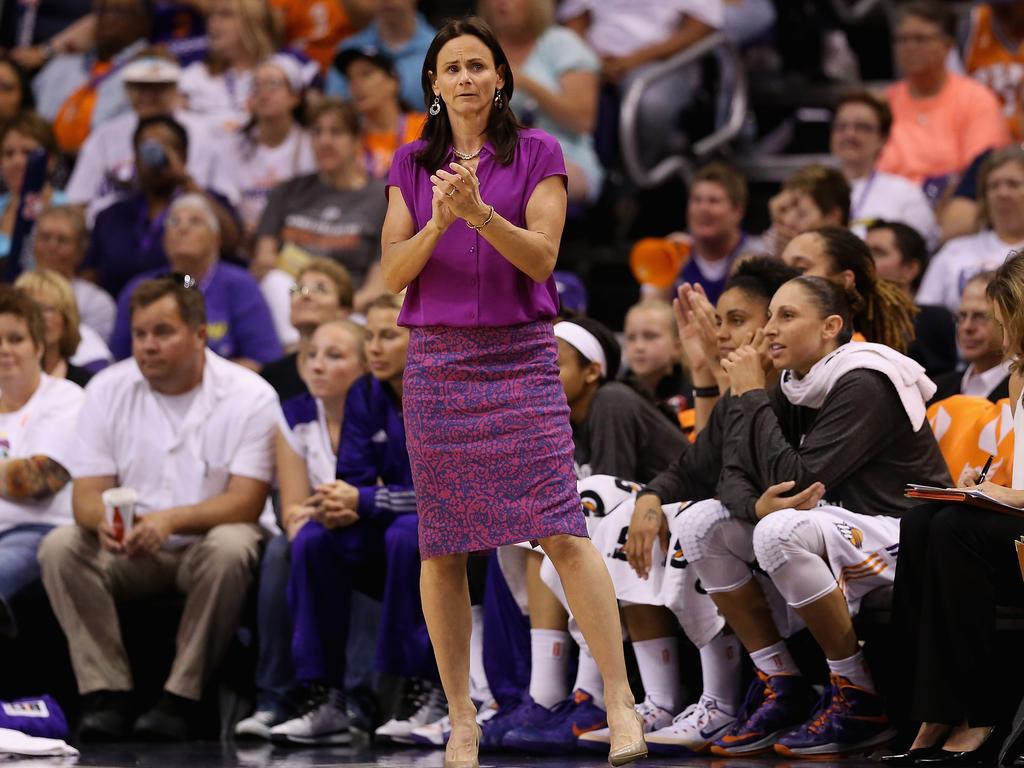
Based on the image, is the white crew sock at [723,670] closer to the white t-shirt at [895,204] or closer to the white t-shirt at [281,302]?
the white t-shirt at [895,204]

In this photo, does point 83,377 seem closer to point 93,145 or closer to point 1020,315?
point 93,145

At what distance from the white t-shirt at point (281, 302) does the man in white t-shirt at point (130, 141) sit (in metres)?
1.29

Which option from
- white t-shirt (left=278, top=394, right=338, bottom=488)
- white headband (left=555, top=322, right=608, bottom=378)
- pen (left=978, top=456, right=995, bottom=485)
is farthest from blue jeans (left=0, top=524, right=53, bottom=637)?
pen (left=978, top=456, right=995, bottom=485)

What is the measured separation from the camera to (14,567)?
223 inches

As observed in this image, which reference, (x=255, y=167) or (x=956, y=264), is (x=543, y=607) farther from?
(x=255, y=167)

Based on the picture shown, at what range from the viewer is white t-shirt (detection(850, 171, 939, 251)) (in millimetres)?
7102

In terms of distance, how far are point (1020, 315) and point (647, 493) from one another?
1204 mm

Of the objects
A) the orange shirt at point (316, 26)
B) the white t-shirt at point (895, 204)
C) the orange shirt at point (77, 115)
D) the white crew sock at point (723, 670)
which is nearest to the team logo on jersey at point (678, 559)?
the white crew sock at point (723, 670)

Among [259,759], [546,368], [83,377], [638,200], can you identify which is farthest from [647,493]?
[638,200]

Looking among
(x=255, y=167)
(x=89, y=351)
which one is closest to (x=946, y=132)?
(x=255, y=167)

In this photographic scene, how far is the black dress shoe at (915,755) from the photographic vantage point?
4.23 metres

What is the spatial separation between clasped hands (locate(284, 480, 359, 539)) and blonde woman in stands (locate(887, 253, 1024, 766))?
1.88 meters

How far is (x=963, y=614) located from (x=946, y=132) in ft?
13.0

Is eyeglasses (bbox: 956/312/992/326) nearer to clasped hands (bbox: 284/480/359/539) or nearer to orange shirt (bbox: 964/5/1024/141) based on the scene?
clasped hands (bbox: 284/480/359/539)
